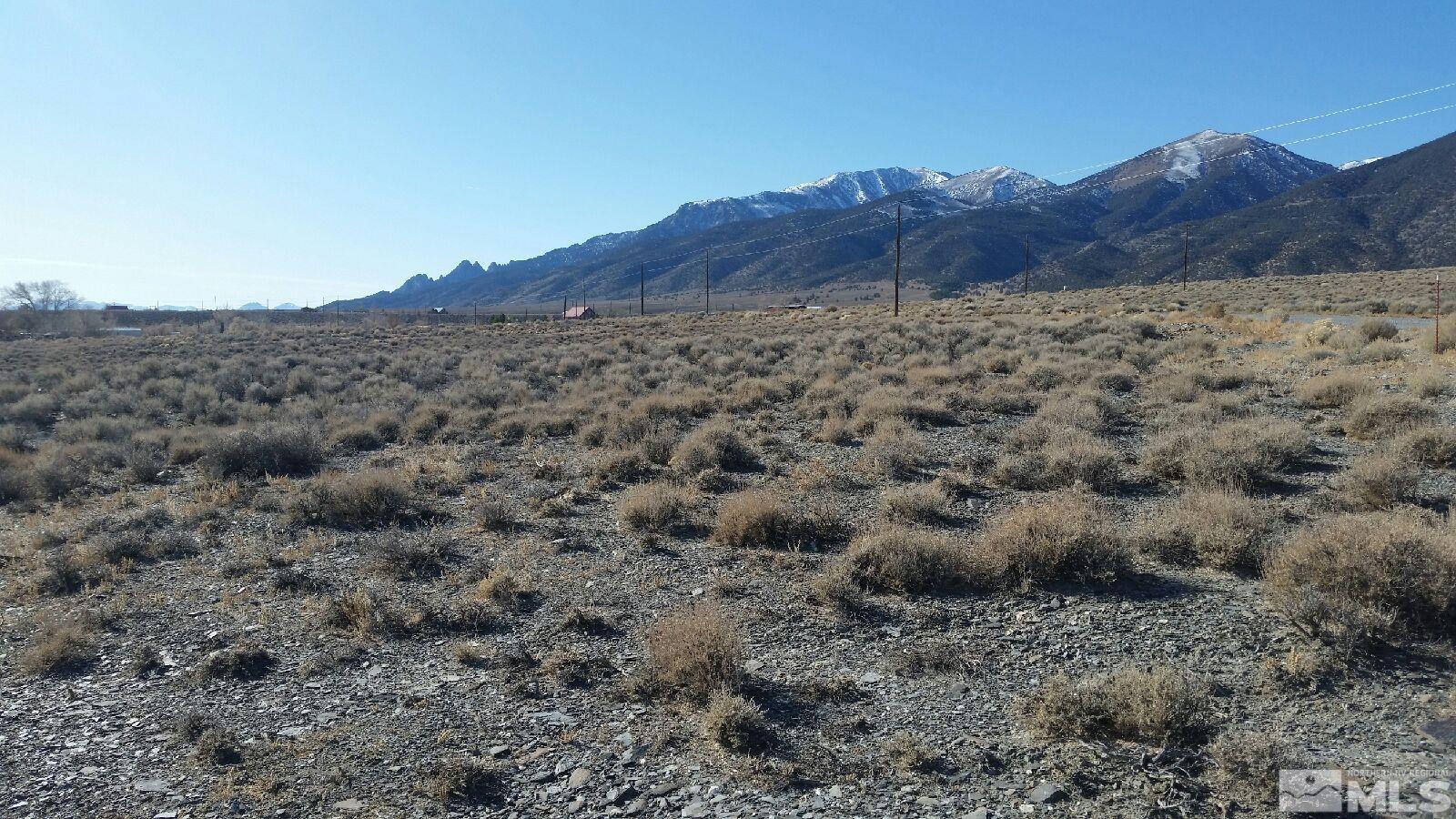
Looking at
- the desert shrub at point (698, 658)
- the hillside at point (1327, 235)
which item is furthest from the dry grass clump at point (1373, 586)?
the hillside at point (1327, 235)

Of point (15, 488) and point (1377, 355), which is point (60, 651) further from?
point (1377, 355)

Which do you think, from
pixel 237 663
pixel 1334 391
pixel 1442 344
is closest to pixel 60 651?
pixel 237 663

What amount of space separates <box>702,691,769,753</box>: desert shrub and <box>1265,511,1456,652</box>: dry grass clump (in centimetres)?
408

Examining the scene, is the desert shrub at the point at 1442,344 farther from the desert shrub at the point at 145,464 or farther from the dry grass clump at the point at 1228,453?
the desert shrub at the point at 145,464

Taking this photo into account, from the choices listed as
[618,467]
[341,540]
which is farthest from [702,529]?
[341,540]

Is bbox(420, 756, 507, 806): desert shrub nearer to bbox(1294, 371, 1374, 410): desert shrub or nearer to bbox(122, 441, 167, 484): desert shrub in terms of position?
bbox(122, 441, 167, 484): desert shrub

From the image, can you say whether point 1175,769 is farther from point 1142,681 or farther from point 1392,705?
point 1392,705

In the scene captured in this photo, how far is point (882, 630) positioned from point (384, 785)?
3886 millimetres

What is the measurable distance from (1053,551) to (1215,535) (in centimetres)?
162

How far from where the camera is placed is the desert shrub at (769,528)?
8.65m

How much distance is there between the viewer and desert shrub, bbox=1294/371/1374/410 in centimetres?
1373

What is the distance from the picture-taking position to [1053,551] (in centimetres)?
688

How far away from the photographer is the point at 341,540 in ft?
31.7

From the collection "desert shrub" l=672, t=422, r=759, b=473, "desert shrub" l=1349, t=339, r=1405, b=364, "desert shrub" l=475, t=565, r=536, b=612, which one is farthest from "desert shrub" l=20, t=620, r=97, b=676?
"desert shrub" l=1349, t=339, r=1405, b=364
